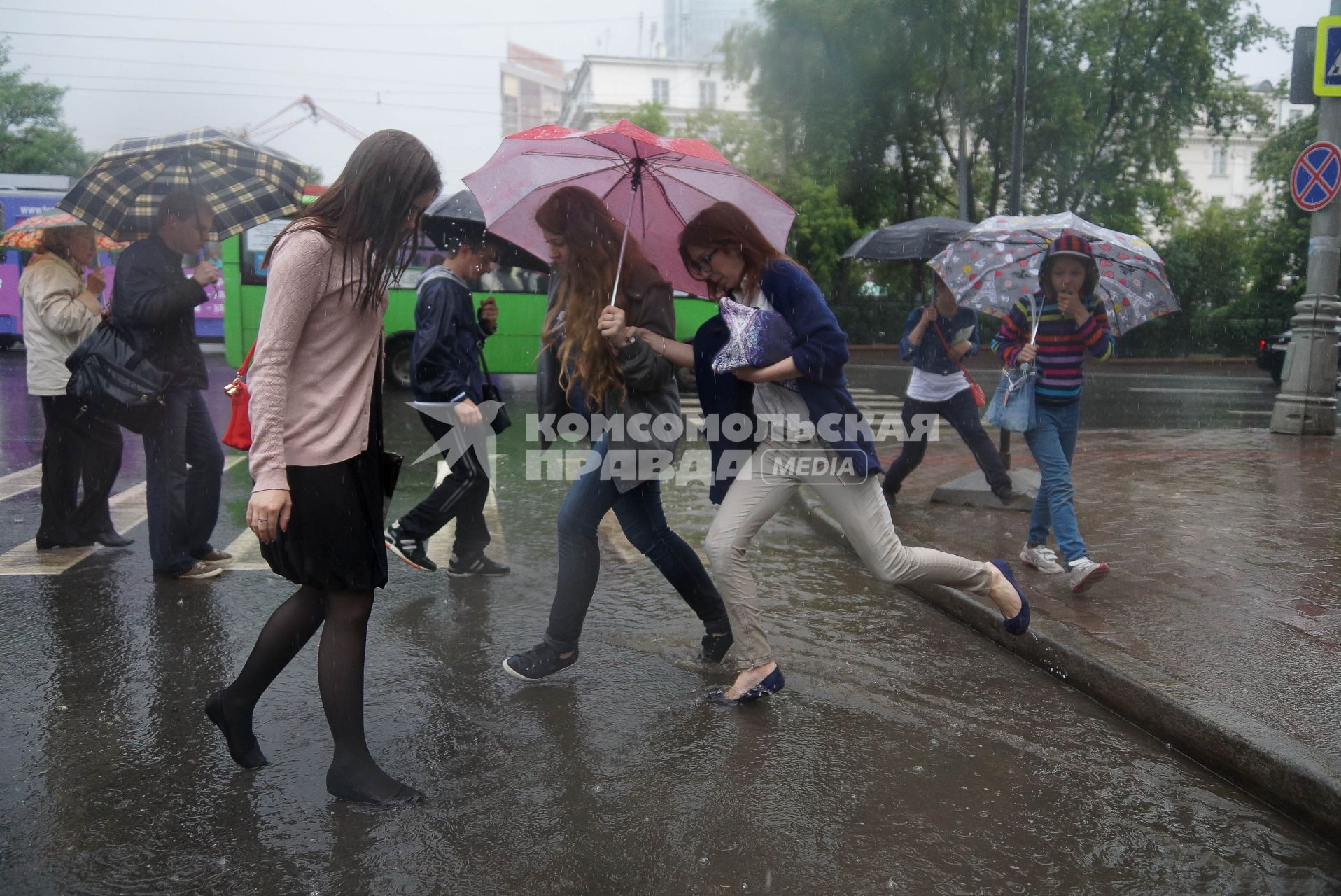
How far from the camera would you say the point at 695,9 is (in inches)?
5773

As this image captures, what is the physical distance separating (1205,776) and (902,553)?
1201 mm

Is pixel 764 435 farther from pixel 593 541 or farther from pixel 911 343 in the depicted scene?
pixel 911 343

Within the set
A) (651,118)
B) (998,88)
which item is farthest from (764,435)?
(651,118)

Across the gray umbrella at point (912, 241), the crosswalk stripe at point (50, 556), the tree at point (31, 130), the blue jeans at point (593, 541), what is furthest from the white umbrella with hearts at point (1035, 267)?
the tree at point (31, 130)

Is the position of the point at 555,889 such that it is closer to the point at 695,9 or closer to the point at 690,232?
the point at 690,232

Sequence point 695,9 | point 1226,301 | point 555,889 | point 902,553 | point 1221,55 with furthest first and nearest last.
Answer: point 695,9
point 1226,301
point 1221,55
point 902,553
point 555,889

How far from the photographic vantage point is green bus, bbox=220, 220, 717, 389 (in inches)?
627

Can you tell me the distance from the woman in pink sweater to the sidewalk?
239 centimetres

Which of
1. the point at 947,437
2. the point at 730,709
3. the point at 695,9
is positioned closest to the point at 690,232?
the point at 730,709

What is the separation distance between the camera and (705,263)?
3.97 metres

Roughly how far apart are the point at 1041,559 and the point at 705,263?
111 inches

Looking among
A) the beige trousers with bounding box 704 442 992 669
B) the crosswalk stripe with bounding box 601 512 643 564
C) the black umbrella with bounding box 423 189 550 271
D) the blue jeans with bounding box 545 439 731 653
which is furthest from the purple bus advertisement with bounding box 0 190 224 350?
the beige trousers with bounding box 704 442 992 669

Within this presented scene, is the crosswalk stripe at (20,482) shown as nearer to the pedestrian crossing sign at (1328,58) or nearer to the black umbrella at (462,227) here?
the black umbrella at (462,227)

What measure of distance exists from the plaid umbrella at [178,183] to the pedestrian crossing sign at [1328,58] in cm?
987
